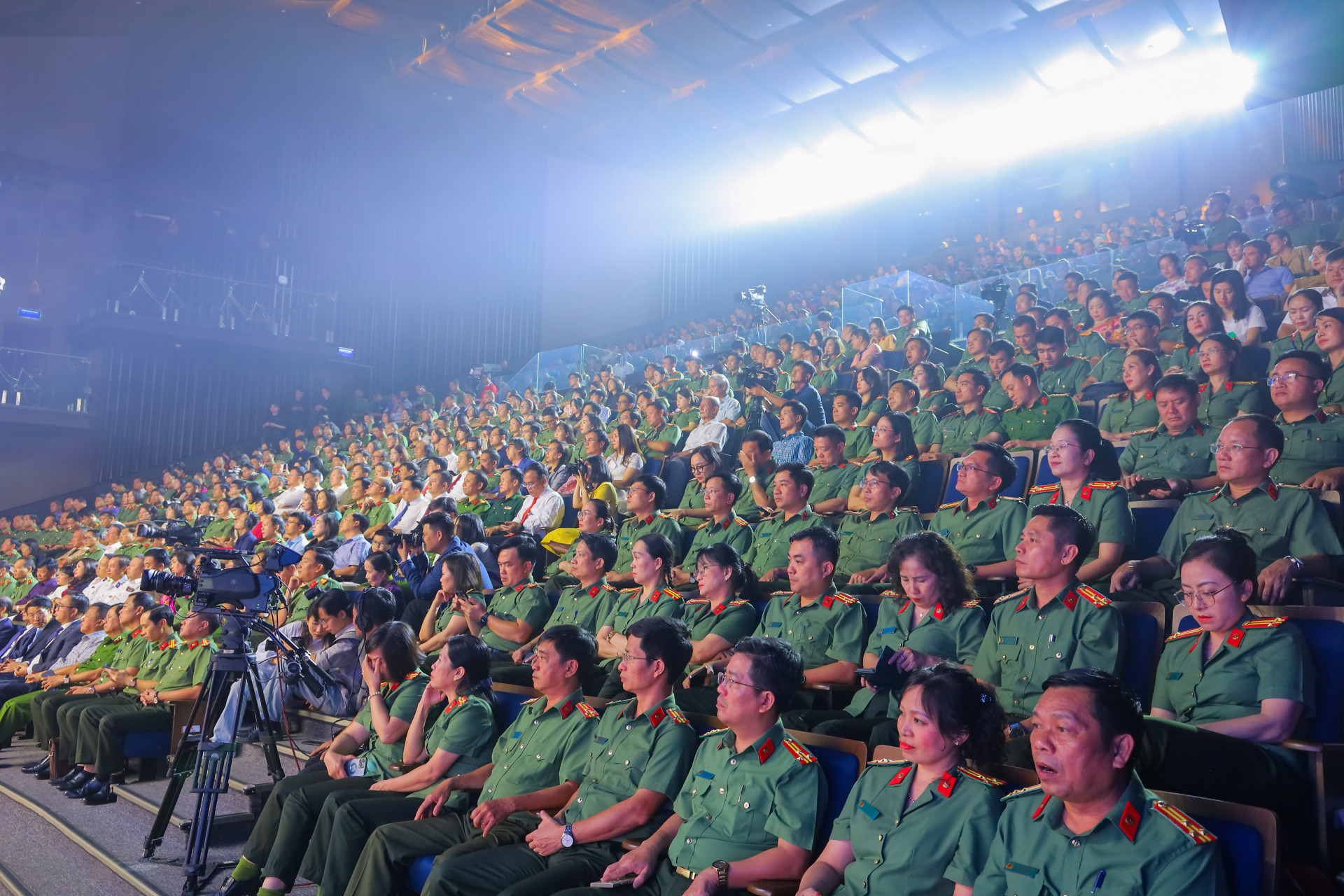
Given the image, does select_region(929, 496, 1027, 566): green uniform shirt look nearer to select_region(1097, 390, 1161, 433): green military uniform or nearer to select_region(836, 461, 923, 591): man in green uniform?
select_region(836, 461, 923, 591): man in green uniform

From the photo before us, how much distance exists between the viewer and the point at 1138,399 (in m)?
4.42

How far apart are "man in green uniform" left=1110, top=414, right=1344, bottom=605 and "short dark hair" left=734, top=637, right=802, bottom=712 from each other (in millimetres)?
1134

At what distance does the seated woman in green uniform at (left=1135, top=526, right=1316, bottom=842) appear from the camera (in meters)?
1.80

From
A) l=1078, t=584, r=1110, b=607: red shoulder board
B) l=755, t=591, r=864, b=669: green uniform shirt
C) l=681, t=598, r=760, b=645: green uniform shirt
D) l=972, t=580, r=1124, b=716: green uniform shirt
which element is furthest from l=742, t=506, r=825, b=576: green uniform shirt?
l=1078, t=584, r=1110, b=607: red shoulder board

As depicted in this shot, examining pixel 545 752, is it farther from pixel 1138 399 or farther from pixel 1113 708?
pixel 1138 399

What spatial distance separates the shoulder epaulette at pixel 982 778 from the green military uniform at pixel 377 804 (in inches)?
Result: 65.5

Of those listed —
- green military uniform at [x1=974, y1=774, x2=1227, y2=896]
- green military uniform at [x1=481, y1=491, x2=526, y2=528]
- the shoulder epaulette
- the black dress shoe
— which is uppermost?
green military uniform at [x1=481, y1=491, x2=526, y2=528]

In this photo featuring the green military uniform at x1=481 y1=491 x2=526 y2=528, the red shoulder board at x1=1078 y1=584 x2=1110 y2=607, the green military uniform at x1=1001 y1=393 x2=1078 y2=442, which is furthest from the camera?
the green military uniform at x1=481 y1=491 x2=526 y2=528

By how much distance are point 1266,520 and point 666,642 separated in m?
1.84

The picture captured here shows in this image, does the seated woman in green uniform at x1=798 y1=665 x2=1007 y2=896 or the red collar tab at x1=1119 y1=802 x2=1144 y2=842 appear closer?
the red collar tab at x1=1119 y1=802 x2=1144 y2=842

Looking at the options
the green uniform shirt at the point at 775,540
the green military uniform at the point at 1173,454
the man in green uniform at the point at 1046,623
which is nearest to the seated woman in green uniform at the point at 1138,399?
the green military uniform at the point at 1173,454

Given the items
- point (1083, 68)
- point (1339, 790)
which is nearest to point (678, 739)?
point (1339, 790)

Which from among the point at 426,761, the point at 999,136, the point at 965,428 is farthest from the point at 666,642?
the point at 999,136

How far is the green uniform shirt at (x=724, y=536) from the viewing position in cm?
430
